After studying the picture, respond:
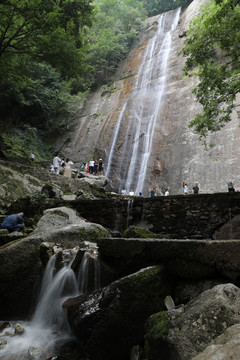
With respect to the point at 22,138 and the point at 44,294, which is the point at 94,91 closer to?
the point at 22,138

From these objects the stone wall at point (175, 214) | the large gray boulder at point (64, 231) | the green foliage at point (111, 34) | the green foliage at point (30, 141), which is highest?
the green foliage at point (111, 34)

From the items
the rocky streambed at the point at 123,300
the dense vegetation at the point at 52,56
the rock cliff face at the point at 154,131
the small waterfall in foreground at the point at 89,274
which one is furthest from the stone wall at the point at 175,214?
the rock cliff face at the point at 154,131

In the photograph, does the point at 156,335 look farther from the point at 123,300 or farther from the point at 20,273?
the point at 20,273

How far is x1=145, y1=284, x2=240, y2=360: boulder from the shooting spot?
1.69 meters

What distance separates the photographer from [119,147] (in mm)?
20938

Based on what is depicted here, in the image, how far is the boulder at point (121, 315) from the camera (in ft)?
8.57

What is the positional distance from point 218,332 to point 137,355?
110 centimetres

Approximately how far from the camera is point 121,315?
2643mm

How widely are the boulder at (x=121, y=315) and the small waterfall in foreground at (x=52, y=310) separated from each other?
0.77m

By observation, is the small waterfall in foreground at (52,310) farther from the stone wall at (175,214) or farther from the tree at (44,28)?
the tree at (44,28)

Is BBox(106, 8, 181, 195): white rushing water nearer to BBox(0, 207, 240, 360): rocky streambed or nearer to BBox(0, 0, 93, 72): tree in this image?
BBox(0, 0, 93, 72): tree

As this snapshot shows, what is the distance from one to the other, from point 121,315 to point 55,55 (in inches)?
393

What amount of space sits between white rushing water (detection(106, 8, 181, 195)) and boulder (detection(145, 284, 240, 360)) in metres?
15.5

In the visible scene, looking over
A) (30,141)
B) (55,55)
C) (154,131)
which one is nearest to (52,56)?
(55,55)
